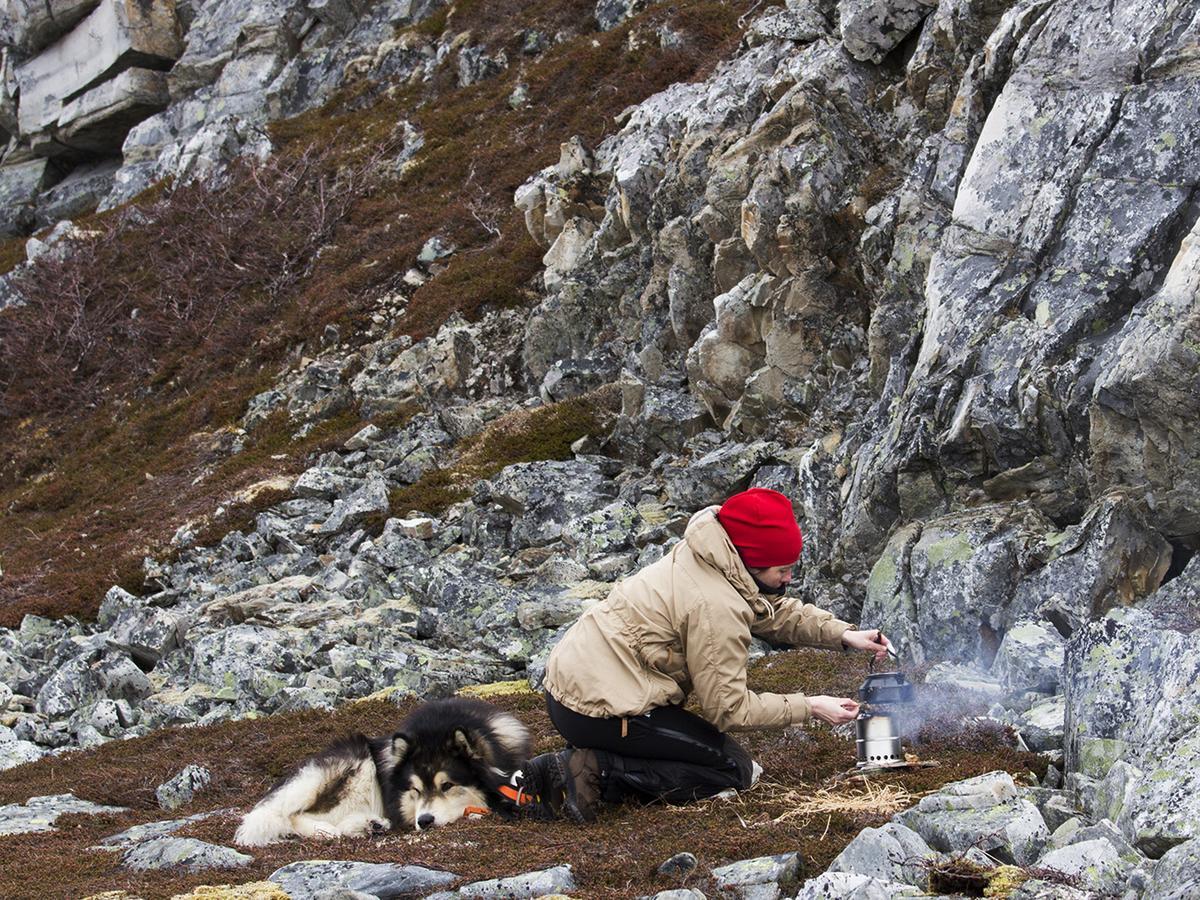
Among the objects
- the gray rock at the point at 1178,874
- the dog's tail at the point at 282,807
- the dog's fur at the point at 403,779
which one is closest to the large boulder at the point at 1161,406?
the gray rock at the point at 1178,874

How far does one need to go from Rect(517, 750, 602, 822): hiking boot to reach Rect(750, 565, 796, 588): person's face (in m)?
1.45

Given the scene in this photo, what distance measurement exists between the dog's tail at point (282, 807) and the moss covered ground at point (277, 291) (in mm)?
14326

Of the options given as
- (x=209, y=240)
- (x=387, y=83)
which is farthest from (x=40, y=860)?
(x=387, y=83)

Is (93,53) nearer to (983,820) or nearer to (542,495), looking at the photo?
(542,495)

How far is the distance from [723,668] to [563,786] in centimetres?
139

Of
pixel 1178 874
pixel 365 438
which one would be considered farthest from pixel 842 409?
pixel 365 438

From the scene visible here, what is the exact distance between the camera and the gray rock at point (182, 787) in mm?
10000

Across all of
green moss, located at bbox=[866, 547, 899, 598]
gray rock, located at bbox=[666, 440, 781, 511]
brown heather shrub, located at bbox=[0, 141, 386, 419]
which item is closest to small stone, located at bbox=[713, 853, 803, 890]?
green moss, located at bbox=[866, 547, 899, 598]

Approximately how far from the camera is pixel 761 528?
6.42 metres

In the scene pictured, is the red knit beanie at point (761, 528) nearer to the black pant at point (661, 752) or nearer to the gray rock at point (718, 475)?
the black pant at point (661, 752)

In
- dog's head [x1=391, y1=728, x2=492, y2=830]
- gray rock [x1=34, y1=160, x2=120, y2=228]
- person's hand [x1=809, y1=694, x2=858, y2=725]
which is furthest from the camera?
gray rock [x1=34, y1=160, x2=120, y2=228]

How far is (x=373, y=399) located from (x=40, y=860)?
1774 cm

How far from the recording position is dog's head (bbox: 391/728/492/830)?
25.1ft

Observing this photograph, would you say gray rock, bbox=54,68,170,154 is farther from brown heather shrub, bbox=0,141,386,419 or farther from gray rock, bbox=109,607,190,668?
gray rock, bbox=109,607,190,668
